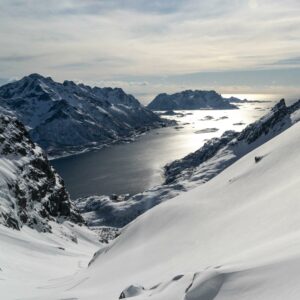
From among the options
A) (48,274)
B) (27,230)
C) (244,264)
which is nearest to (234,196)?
(244,264)

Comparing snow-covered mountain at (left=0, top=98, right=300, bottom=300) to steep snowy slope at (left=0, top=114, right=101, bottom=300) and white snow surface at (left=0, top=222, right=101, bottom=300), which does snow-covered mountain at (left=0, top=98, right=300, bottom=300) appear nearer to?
white snow surface at (left=0, top=222, right=101, bottom=300)

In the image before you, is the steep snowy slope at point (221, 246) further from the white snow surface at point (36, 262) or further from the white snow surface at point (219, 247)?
the white snow surface at point (36, 262)

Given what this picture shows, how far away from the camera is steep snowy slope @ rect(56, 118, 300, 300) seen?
15.4m

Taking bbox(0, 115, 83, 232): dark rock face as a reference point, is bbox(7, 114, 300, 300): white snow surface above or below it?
above

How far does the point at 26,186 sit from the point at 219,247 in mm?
96850

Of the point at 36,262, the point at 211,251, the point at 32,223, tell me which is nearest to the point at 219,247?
the point at 211,251

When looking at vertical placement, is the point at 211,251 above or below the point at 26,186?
above

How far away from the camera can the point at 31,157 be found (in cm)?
12975

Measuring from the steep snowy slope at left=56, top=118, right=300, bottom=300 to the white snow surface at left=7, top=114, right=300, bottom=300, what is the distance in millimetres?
43

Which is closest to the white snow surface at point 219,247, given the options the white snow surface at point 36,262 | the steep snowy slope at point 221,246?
the steep snowy slope at point 221,246

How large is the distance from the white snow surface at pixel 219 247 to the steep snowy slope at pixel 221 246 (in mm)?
43

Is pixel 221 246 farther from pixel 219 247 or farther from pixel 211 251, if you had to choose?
pixel 211 251

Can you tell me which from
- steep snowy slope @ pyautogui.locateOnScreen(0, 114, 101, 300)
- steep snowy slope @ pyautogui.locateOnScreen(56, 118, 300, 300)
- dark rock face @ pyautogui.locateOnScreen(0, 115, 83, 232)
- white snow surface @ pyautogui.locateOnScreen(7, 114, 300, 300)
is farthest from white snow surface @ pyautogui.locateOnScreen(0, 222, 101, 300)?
dark rock face @ pyautogui.locateOnScreen(0, 115, 83, 232)

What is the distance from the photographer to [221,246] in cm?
2602
